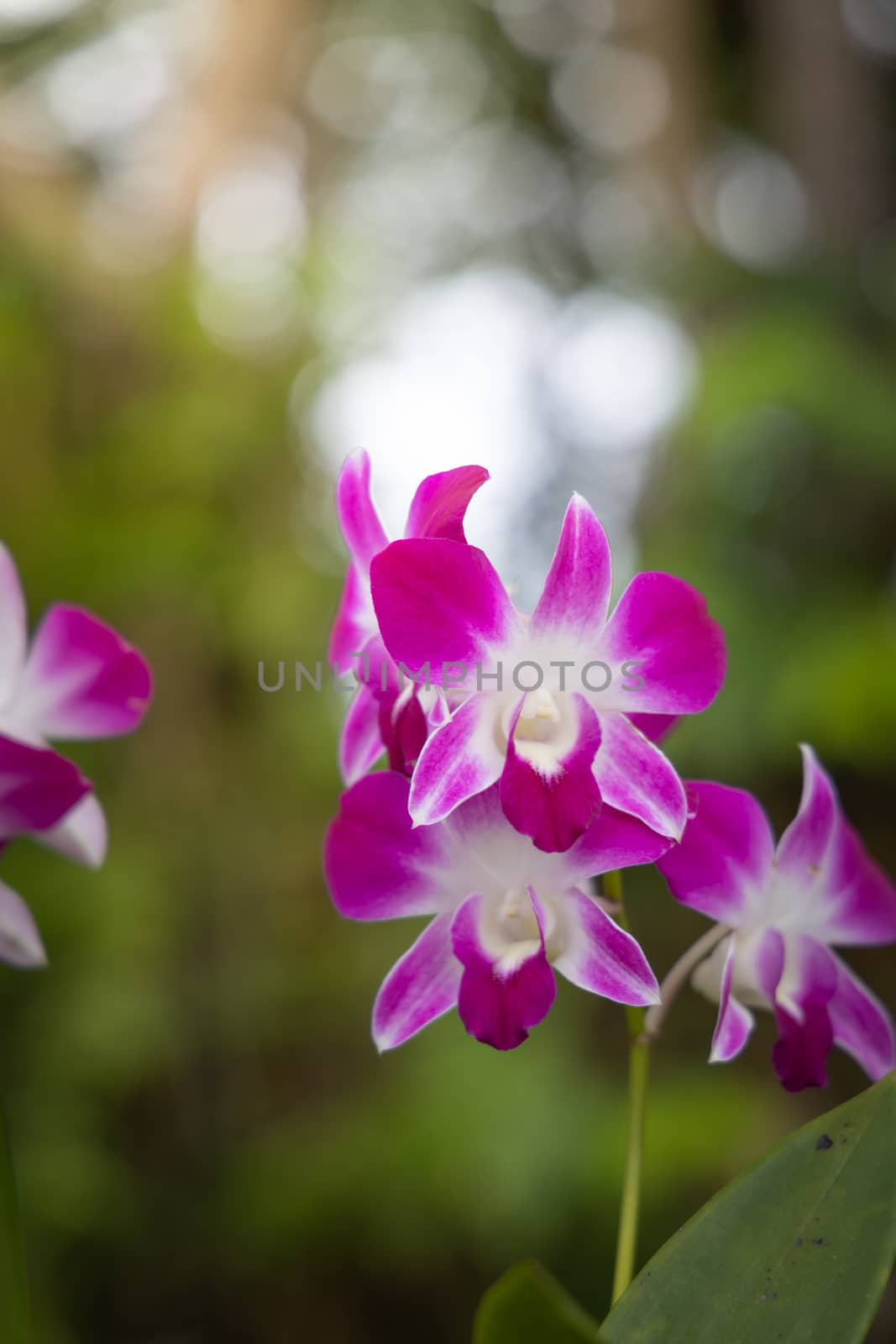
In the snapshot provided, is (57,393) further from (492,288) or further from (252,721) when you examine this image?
(492,288)

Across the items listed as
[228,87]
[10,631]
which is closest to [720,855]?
[10,631]

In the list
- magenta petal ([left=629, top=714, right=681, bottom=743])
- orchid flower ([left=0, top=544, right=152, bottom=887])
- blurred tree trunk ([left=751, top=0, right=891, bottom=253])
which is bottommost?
magenta petal ([left=629, top=714, right=681, bottom=743])

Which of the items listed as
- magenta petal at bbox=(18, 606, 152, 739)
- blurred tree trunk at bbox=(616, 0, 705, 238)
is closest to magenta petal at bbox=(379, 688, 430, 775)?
magenta petal at bbox=(18, 606, 152, 739)

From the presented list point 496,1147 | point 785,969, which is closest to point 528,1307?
point 785,969

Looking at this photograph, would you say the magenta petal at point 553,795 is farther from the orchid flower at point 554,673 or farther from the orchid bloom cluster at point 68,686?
the orchid bloom cluster at point 68,686

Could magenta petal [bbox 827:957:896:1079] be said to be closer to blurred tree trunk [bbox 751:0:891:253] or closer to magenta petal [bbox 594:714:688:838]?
magenta petal [bbox 594:714:688:838]

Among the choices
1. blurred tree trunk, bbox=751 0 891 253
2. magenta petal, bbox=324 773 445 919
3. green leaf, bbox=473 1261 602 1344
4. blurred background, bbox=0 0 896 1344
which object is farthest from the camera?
blurred tree trunk, bbox=751 0 891 253

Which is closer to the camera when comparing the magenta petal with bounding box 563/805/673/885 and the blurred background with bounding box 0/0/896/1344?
the magenta petal with bounding box 563/805/673/885
